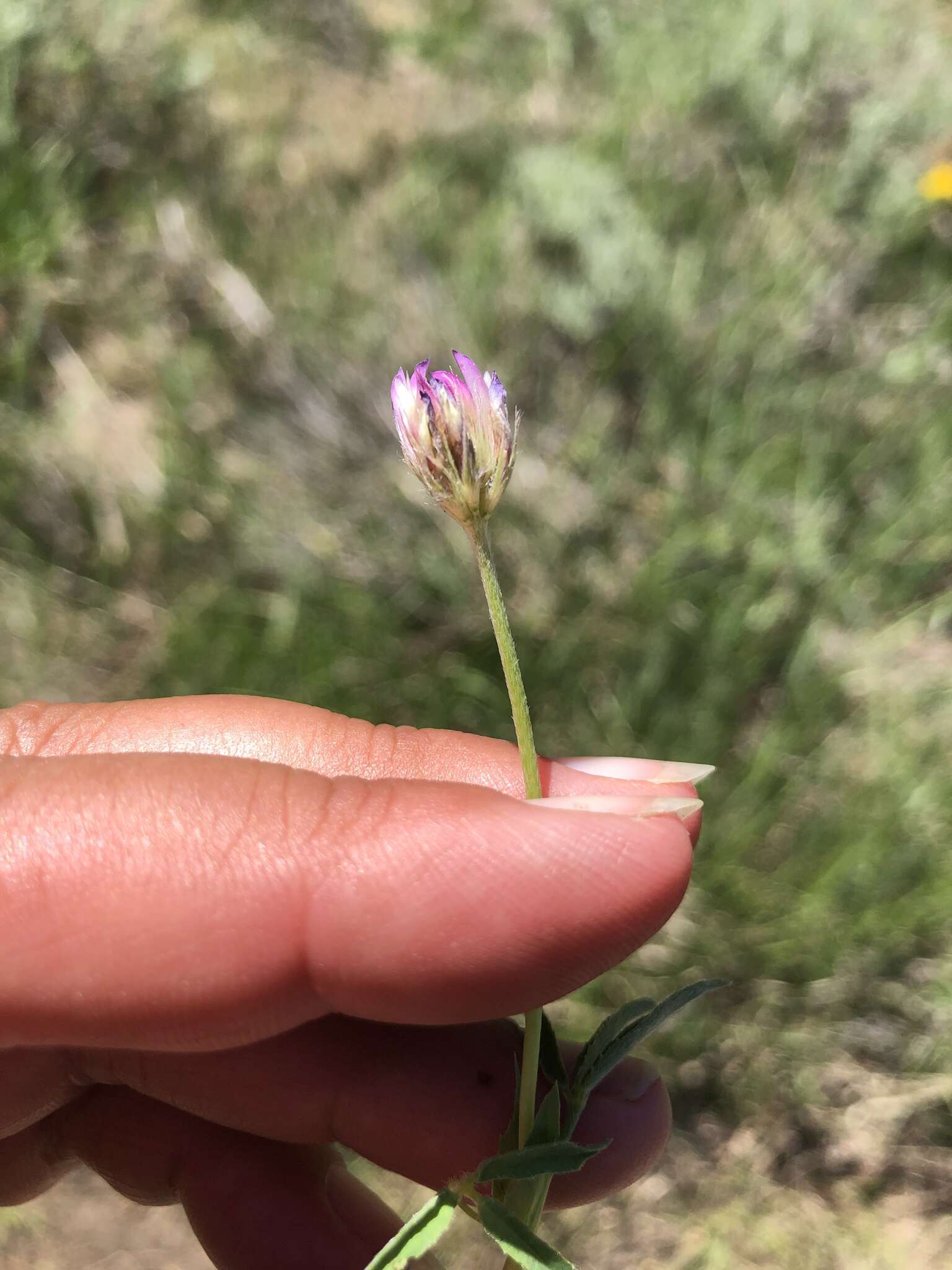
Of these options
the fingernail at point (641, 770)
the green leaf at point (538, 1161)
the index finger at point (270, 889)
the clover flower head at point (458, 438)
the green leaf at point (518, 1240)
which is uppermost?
the clover flower head at point (458, 438)

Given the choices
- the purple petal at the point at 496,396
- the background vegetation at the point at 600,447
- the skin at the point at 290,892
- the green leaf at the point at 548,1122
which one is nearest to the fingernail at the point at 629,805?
the skin at the point at 290,892

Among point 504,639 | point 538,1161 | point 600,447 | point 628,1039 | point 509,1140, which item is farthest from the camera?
point 600,447

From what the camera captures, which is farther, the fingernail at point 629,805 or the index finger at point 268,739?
the index finger at point 268,739

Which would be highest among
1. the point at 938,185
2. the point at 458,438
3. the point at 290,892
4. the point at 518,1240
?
the point at 938,185

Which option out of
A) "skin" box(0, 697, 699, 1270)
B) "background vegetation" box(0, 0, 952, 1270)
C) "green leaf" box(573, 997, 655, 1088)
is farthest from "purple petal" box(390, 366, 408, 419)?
"background vegetation" box(0, 0, 952, 1270)

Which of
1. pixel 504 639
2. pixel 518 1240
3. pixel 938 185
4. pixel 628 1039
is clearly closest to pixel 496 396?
pixel 504 639

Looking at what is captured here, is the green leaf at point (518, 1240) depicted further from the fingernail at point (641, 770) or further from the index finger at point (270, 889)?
the fingernail at point (641, 770)

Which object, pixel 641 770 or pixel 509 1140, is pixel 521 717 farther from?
pixel 509 1140

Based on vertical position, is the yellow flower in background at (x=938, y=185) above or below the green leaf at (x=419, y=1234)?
above
